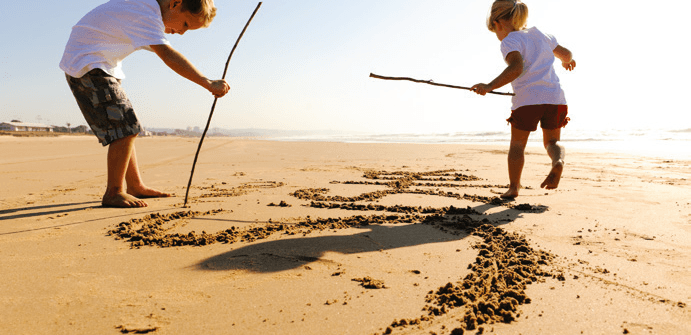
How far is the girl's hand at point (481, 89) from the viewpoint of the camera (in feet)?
10.6

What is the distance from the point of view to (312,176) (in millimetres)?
5270

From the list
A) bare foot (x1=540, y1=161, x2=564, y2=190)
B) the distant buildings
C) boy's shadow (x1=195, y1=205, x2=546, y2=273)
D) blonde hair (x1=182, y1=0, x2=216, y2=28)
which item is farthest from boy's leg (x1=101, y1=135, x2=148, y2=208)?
the distant buildings

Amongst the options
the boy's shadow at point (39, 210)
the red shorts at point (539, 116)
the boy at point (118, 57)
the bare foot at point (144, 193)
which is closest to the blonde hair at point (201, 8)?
the boy at point (118, 57)

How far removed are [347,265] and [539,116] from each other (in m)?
2.70

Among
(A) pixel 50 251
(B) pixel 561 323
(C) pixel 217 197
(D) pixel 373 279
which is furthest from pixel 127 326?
(C) pixel 217 197

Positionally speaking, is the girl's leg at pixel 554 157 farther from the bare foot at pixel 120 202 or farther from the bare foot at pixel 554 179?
the bare foot at pixel 120 202

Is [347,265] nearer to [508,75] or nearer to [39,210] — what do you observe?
[508,75]

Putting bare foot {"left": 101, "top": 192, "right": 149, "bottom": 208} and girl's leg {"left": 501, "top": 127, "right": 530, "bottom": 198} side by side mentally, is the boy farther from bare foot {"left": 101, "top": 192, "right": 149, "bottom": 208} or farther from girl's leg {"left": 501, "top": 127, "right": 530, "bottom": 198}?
girl's leg {"left": 501, "top": 127, "right": 530, "bottom": 198}

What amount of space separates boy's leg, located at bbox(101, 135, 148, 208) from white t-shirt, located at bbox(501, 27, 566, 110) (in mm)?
3485

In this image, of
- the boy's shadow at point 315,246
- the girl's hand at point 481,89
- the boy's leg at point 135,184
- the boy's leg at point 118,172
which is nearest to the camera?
the boy's shadow at point 315,246

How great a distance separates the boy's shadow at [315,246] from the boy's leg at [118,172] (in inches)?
66.9

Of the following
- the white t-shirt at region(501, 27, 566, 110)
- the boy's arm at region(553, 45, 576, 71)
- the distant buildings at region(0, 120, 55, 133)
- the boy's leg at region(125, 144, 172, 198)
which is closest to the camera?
the white t-shirt at region(501, 27, 566, 110)

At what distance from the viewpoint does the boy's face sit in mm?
3043

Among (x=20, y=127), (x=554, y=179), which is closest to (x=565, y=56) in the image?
(x=554, y=179)
